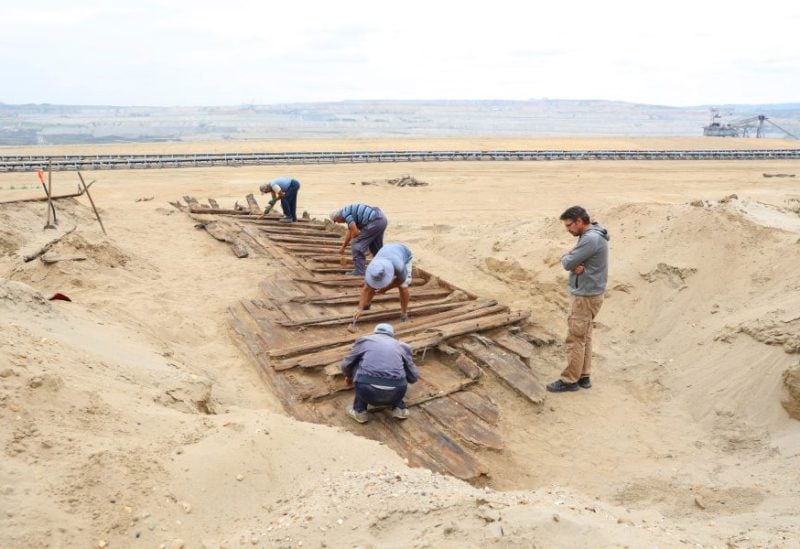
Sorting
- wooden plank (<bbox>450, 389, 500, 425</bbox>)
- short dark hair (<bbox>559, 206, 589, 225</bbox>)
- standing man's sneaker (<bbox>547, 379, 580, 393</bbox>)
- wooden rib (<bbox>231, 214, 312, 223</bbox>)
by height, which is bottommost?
standing man's sneaker (<bbox>547, 379, 580, 393</bbox>)

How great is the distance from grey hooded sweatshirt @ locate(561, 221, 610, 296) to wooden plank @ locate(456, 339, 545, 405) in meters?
1.10

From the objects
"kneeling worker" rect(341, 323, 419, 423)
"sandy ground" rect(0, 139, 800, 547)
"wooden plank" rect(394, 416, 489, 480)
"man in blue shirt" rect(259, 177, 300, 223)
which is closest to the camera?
"sandy ground" rect(0, 139, 800, 547)

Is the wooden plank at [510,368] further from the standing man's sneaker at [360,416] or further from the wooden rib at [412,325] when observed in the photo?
the standing man's sneaker at [360,416]

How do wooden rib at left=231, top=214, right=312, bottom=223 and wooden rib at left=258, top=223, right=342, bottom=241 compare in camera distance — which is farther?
wooden rib at left=231, top=214, right=312, bottom=223

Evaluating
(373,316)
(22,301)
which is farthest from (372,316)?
(22,301)

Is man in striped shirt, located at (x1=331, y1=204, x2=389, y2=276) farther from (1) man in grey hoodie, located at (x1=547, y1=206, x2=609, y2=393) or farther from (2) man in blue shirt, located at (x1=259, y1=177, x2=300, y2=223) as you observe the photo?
(2) man in blue shirt, located at (x1=259, y1=177, x2=300, y2=223)

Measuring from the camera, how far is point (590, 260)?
6.47m

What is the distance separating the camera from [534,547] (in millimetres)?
3092

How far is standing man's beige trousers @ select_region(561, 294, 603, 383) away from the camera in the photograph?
6648mm

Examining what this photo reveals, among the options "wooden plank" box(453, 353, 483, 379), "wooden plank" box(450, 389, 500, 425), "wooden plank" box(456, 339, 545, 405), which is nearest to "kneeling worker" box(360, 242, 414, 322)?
"wooden plank" box(456, 339, 545, 405)

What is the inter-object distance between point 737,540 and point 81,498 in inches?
151

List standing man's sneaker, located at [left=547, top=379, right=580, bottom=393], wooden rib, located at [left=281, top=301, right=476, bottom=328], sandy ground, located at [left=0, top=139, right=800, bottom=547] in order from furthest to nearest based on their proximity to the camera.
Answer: wooden rib, located at [left=281, top=301, right=476, bottom=328], standing man's sneaker, located at [left=547, top=379, right=580, bottom=393], sandy ground, located at [left=0, top=139, right=800, bottom=547]

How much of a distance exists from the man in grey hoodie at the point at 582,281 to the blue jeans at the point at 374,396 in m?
2.12

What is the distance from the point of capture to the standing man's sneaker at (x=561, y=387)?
6.88 m
